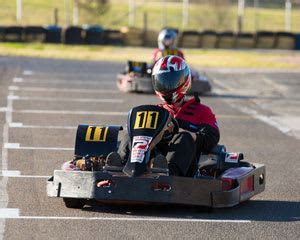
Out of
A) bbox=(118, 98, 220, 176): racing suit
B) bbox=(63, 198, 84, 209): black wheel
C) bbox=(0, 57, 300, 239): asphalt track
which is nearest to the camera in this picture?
bbox=(0, 57, 300, 239): asphalt track

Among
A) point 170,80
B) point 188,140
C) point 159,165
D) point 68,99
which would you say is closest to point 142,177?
point 159,165

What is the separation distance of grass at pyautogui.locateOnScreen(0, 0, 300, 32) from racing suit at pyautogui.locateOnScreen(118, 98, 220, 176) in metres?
36.1

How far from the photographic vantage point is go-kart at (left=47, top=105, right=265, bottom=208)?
7.87 meters

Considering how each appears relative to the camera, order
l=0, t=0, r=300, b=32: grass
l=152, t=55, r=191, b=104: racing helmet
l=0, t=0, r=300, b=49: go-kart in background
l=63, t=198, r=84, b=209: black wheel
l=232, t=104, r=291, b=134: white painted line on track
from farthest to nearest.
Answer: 1. l=0, t=0, r=300, b=32: grass
2. l=0, t=0, r=300, b=49: go-kart in background
3. l=232, t=104, r=291, b=134: white painted line on track
4. l=152, t=55, r=191, b=104: racing helmet
5. l=63, t=198, r=84, b=209: black wheel

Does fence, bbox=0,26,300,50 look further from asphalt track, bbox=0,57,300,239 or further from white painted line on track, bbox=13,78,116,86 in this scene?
white painted line on track, bbox=13,78,116,86

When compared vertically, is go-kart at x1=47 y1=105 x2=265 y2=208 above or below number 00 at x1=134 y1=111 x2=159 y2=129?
below

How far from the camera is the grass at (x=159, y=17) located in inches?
1832

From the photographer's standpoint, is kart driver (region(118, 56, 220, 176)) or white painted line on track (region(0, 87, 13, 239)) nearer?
white painted line on track (region(0, 87, 13, 239))

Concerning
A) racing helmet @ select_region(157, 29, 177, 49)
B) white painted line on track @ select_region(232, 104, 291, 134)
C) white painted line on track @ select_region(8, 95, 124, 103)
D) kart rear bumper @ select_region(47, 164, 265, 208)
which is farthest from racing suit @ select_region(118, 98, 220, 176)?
racing helmet @ select_region(157, 29, 177, 49)

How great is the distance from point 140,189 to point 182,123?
3.65 ft

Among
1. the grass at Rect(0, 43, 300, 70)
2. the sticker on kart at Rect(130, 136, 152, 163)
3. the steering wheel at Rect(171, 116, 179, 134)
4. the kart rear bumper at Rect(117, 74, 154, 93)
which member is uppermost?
the steering wheel at Rect(171, 116, 179, 134)

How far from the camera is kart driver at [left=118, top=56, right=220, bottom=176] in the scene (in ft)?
27.1

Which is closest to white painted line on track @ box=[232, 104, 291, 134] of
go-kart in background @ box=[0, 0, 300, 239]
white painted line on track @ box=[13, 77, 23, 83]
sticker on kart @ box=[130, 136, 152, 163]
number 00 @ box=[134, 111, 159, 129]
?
go-kart in background @ box=[0, 0, 300, 239]

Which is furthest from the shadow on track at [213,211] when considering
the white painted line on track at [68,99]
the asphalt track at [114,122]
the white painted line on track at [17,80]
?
the white painted line on track at [17,80]
